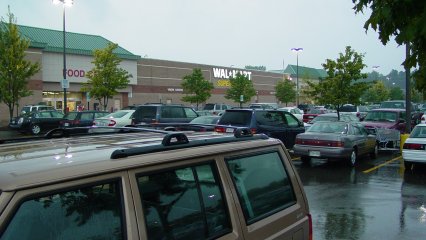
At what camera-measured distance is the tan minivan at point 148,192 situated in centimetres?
187

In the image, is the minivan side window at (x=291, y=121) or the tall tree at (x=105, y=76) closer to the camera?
the minivan side window at (x=291, y=121)

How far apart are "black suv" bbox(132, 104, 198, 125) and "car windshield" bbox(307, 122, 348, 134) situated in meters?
7.79

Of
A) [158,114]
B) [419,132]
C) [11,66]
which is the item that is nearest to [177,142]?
[419,132]

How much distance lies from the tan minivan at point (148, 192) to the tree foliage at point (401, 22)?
9.03ft

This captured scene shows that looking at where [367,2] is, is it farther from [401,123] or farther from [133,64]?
[133,64]

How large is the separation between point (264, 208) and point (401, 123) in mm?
19335

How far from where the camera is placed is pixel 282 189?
11.1 ft

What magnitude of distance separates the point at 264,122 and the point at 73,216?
13.1 m

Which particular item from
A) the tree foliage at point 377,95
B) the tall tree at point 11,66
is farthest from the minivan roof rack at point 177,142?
the tree foliage at point 377,95

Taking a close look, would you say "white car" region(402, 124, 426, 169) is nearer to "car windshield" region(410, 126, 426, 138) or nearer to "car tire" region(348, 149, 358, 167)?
"car windshield" region(410, 126, 426, 138)

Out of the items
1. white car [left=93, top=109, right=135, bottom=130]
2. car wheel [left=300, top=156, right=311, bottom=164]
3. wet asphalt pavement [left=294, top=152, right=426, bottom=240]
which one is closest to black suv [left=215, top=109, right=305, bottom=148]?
car wheel [left=300, top=156, right=311, bottom=164]

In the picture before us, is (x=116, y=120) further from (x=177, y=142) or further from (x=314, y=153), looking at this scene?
(x=177, y=142)

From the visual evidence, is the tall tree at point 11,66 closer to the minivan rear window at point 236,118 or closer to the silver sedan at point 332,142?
the minivan rear window at point 236,118

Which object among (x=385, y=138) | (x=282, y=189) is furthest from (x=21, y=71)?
(x=282, y=189)
